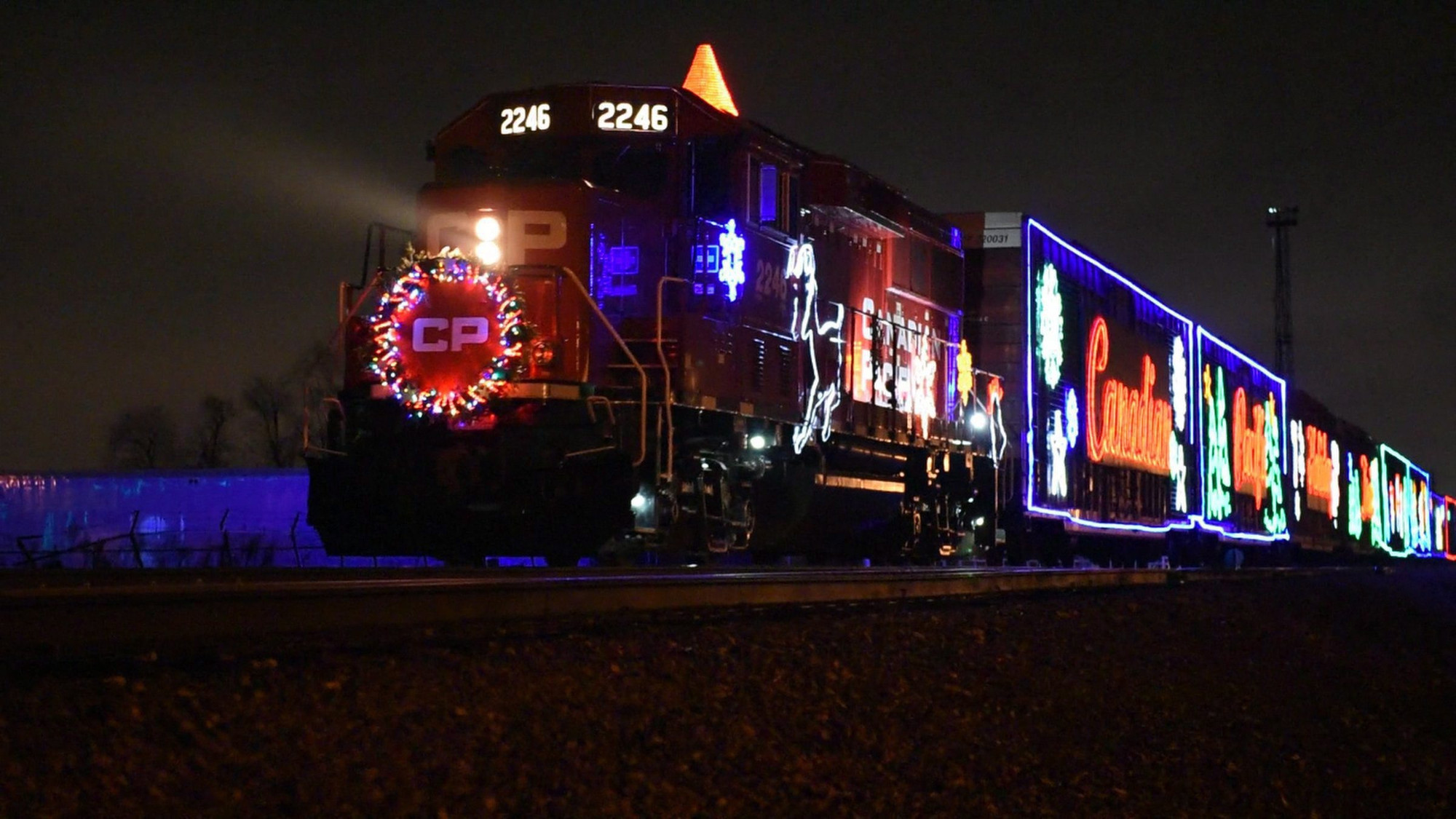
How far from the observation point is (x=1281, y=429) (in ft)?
116

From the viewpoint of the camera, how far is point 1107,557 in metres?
24.0

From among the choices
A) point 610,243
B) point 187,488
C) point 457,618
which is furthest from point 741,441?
point 187,488

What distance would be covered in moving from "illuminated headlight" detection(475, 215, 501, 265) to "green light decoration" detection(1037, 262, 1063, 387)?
8.89m

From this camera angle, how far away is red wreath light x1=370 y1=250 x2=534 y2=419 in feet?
38.4

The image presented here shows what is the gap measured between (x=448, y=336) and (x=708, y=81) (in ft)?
12.2

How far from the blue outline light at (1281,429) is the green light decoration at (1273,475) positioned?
21 centimetres

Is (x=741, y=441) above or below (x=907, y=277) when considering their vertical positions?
below

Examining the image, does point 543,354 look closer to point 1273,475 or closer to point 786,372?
point 786,372

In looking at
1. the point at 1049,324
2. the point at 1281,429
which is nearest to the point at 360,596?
the point at 1049,324

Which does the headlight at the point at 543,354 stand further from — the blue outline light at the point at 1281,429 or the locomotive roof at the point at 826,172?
the blue outline light at the point at 1281,429

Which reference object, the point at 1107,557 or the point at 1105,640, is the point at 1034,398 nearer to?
the point at 1107,557

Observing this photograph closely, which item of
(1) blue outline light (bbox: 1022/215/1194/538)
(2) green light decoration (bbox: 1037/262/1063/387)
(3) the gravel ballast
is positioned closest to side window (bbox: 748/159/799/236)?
(3) the gravel ballast

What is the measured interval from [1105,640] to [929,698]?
325cm

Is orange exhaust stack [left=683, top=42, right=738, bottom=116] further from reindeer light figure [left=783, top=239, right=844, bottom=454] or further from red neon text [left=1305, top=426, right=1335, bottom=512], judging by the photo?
red neon text [left=1305, top=426, right=1335, bottom=512]
